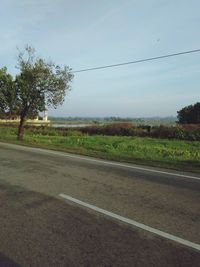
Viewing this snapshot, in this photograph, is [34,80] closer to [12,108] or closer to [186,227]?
[12,108]

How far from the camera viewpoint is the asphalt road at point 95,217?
480 centimetres

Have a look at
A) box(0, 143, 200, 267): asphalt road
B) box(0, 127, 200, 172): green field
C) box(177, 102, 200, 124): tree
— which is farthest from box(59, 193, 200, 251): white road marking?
box(177, 102, 200, 124): tree

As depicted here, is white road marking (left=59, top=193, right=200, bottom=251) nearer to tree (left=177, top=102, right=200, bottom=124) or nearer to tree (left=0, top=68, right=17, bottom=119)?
tree (left=0, top=68, right=17, bottom=119)

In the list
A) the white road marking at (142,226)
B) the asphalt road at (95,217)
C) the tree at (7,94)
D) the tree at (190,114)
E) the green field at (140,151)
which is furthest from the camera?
the tree at (190,114)

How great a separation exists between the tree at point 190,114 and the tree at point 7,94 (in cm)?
3553

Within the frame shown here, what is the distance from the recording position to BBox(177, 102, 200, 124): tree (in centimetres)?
5844

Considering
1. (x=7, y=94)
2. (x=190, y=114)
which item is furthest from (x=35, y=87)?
(x=190, y=114)

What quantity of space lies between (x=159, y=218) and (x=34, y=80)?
21075mm

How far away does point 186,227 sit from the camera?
5.95 meters

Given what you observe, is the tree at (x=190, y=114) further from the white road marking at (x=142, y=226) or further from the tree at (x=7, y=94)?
the white road marking at (x=142, y=226)

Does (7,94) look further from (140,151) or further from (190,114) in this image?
(190,114)

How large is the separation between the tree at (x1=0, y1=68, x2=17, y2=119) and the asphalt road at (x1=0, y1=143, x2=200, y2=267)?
54.9ft

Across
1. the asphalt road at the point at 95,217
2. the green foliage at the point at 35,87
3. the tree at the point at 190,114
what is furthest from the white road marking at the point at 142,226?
the tree at the point at 190,114

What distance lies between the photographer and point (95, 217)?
254 inches
